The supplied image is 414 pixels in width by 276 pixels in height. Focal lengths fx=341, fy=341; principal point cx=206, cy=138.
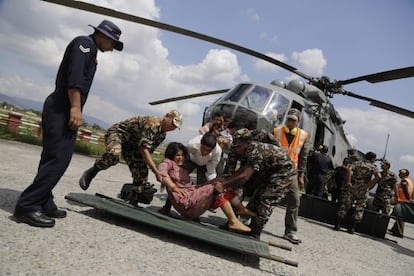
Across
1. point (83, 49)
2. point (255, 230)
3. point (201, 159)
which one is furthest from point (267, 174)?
point (83, 49)

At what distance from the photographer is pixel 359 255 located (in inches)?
193

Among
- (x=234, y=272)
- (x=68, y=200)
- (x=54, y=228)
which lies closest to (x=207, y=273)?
(x=234, y=272)

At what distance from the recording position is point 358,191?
23.6 feet

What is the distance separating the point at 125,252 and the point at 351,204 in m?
5.98

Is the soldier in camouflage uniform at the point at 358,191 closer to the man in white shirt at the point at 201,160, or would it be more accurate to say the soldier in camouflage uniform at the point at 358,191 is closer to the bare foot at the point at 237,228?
the man in white shirt at the point at 201,160

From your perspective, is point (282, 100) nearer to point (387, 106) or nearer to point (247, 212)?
point (387, 106)

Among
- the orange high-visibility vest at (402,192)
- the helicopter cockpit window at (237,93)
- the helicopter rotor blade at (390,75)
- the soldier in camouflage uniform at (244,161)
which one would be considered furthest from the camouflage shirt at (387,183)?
the soldier in camouflage uniform at (244,161)

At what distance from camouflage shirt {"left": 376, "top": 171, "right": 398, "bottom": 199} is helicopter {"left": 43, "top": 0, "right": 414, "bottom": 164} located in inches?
62.7

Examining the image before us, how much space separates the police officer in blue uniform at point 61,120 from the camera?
9.96 ft

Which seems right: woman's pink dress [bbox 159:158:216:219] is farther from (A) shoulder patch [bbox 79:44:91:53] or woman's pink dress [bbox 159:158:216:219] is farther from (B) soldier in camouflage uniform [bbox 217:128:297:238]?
(A) shoulder patch [bbox 79:44:91:53]

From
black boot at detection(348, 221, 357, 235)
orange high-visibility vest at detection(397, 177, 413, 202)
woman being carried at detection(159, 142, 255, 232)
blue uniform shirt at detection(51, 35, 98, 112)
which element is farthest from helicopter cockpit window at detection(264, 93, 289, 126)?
blue uniform shirt at detection(51, 35, 98, 112)

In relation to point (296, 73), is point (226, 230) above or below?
below

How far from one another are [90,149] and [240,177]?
392 inches

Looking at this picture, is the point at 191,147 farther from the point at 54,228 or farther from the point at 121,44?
the point at 54,228
